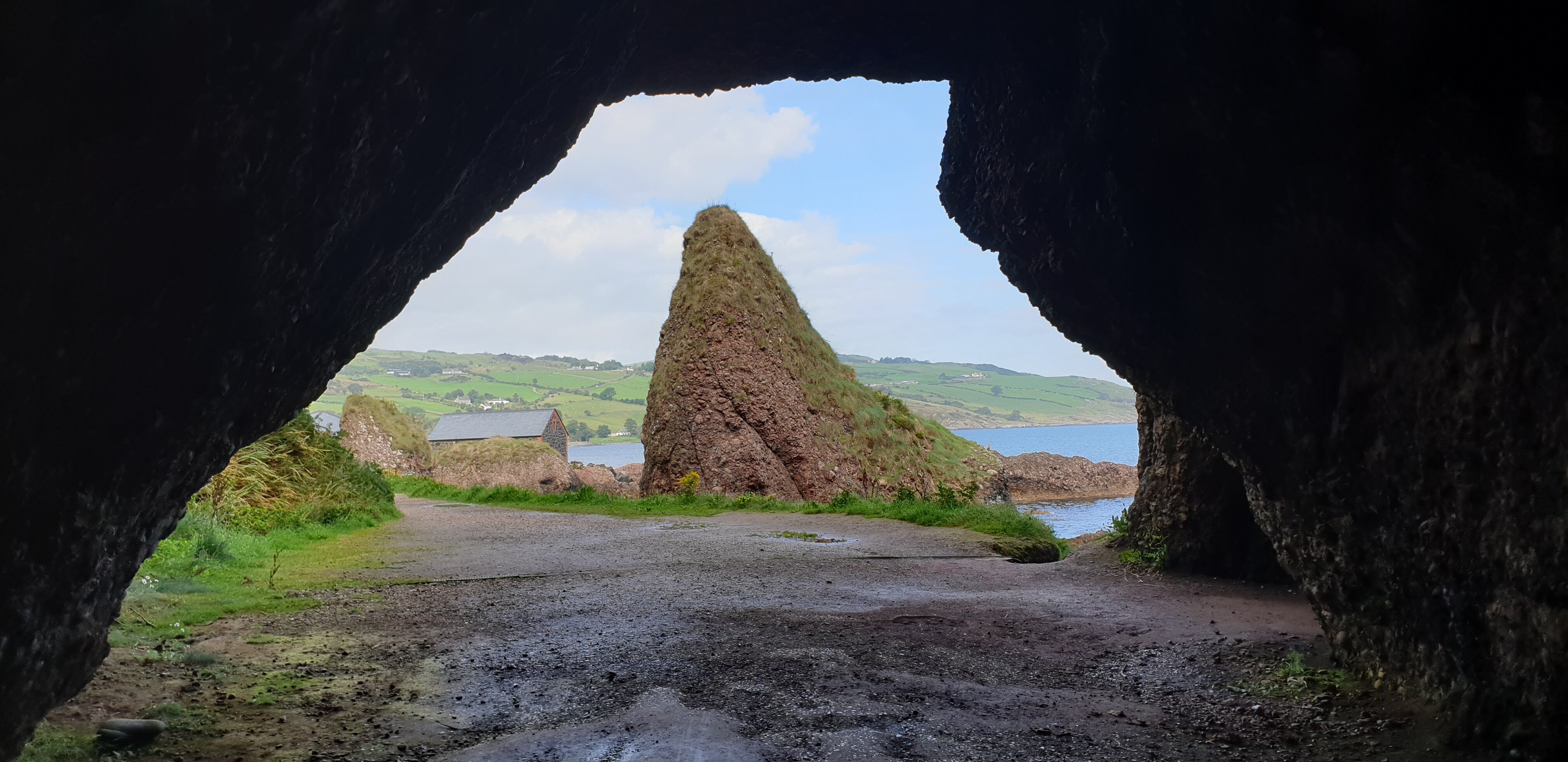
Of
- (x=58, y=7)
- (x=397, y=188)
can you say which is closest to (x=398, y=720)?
(x=397, y=188)

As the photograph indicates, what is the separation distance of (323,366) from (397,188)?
106 centimetres

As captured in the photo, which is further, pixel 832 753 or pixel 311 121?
pixel 832 753

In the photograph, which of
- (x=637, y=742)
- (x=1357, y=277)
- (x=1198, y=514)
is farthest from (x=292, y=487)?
(x=1357, y=277)

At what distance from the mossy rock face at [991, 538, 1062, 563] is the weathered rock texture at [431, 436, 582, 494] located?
19.2 metres

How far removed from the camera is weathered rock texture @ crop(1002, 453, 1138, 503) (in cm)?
2986

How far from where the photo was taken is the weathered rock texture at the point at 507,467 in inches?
1075

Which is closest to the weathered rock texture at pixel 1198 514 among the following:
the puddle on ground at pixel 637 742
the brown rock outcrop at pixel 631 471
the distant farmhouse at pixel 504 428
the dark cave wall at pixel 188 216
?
the puddle on ground at pixel 637 742

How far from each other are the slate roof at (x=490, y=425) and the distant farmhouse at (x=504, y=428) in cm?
2

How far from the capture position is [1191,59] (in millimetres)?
3490

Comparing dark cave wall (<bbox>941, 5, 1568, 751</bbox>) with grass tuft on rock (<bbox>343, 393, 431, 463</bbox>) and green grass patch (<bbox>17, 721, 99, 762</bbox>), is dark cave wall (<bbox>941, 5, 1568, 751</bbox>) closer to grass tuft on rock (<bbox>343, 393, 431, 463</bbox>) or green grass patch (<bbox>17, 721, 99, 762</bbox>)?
green grass patch (<bbox>17, 721, 99, 762</bbox>)

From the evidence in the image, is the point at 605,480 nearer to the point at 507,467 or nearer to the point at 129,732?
the point at 507,467

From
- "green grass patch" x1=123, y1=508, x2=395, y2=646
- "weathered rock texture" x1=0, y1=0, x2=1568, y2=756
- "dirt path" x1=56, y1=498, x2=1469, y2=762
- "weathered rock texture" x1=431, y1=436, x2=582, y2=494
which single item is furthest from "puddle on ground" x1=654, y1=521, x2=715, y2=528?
"weathered rock texture" x1=431, y1=436, x2=582, y2=494

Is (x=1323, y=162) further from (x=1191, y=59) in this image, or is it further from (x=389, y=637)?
(x=389, y=637)

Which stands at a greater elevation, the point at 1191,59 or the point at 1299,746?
the point at 1191,59
